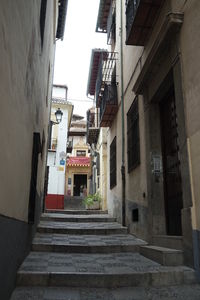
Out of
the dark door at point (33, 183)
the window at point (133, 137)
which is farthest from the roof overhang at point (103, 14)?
the dark door at point (33, 183)

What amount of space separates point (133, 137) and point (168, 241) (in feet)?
10.8

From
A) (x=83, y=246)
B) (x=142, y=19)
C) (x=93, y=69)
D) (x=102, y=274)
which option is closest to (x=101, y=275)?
(x=102, y=274)

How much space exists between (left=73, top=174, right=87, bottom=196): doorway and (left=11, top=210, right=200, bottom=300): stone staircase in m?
28.1

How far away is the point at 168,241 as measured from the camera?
15.9 ft

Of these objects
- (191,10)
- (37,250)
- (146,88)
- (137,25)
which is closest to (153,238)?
(37,250)

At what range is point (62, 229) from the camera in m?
7.21

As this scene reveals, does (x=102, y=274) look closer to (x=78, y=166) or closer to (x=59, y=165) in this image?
(x=59, y=165)

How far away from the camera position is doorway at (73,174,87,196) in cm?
3357

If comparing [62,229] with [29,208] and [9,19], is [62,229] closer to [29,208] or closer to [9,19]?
[29,208]

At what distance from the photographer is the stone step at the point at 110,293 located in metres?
3.24

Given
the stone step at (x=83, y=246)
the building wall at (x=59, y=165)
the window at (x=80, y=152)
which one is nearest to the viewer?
the stone step at (x=83, y=246)

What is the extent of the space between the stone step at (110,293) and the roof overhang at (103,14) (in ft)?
41.6

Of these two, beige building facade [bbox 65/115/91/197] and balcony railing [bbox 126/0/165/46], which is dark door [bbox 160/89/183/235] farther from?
beige building facade [bbox 65/115/91/197]

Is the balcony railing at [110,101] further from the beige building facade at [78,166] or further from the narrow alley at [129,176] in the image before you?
the beige building facade at [78,166]
